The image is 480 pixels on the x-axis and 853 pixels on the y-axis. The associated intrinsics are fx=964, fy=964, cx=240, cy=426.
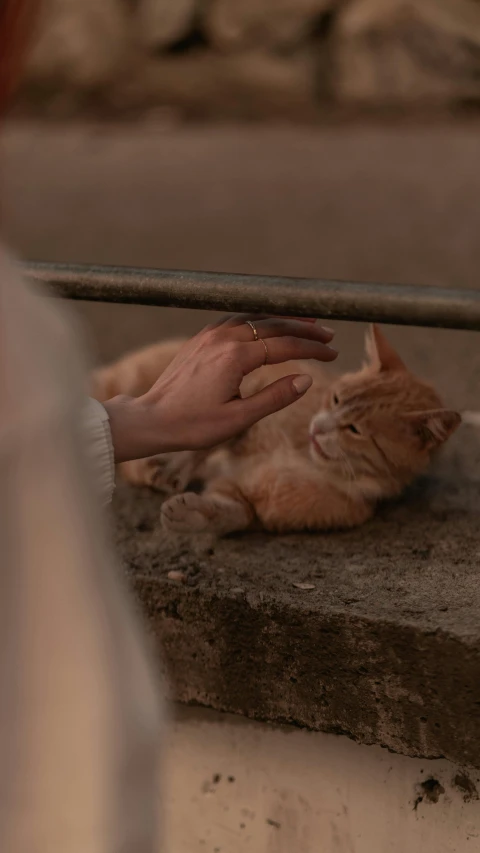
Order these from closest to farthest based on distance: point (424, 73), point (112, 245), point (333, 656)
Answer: point (333, 656)
point (112, 245)
point (424, 73)

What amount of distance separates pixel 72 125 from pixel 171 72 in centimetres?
71

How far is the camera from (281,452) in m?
1.81

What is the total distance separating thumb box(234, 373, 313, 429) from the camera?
129 centimetres

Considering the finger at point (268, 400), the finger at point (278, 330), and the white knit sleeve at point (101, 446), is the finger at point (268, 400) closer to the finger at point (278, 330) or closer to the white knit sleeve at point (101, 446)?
the finger at point (278, 330)

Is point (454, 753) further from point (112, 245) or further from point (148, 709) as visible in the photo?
point (112, 245)

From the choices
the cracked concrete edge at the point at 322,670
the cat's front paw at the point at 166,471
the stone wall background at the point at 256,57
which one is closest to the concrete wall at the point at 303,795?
the cracked concrete edge at the point at 322,670

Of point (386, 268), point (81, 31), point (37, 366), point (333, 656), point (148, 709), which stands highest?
point (81, 31)

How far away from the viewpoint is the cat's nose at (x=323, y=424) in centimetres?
175

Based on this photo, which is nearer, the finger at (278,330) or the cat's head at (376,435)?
the finger at (278,330)

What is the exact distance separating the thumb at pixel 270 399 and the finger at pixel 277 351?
3 cm

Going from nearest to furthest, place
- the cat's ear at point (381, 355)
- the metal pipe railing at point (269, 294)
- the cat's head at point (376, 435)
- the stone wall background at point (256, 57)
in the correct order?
the metal pipe railing at point (269, 294) → the cat's head at point (376, 435) → the cat's ear at point (381, 355) → the stone wall background at point (256, 57)

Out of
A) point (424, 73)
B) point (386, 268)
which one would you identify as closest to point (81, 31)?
point (424, 73)

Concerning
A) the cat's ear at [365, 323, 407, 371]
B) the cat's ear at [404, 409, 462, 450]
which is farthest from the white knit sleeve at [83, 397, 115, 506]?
the cat's ear at [365, 323, 407, 371]

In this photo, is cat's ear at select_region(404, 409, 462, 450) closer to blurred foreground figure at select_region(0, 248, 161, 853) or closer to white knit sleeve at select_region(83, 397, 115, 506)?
white knit sleeve at select_region(83, 397, 115, 506)
